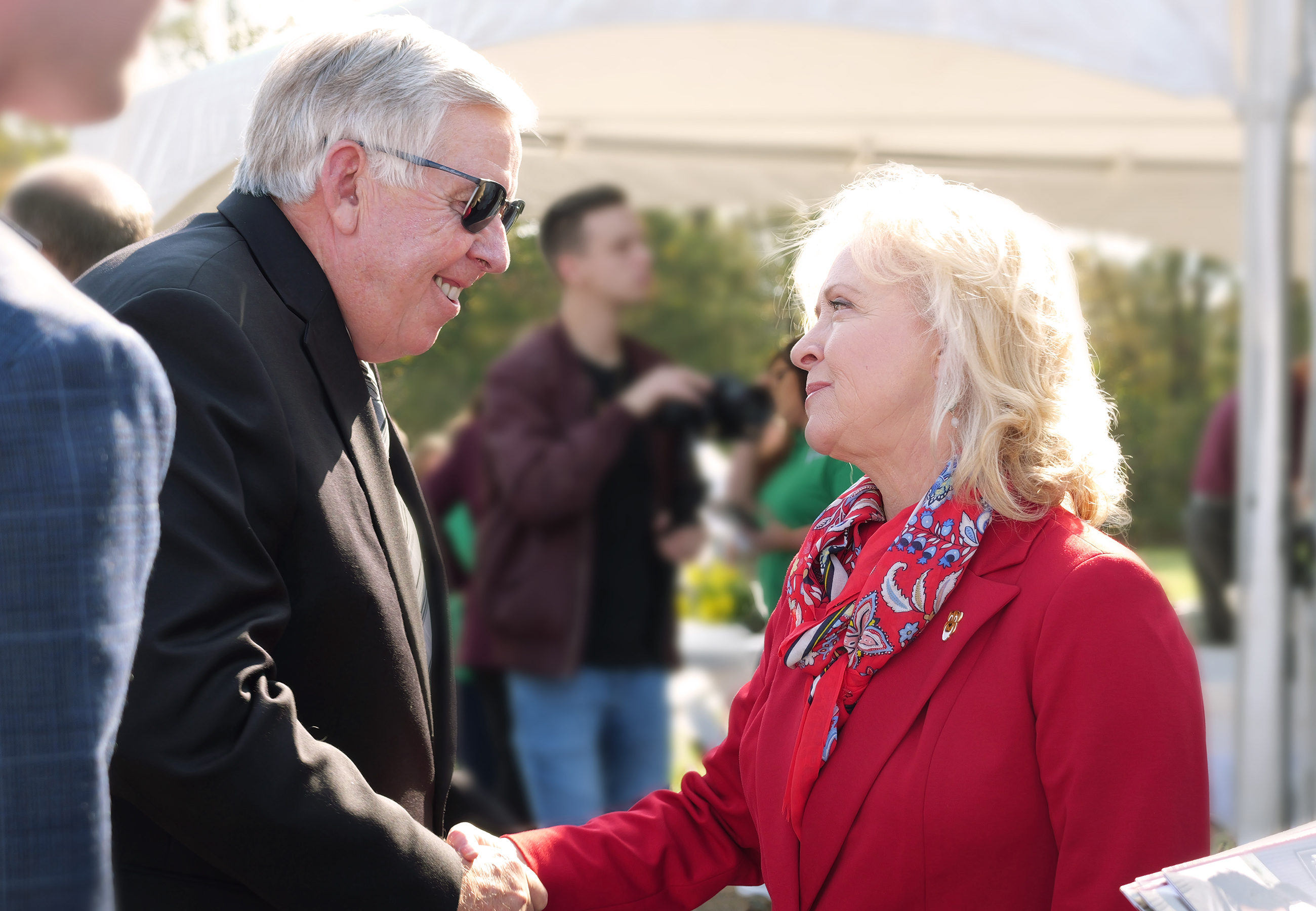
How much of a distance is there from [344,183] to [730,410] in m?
2.35

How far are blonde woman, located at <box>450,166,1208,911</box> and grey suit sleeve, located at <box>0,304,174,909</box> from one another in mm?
932

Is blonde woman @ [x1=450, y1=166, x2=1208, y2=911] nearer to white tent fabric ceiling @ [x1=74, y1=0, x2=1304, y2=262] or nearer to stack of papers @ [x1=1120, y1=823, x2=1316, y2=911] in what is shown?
stack of papers @ [x1=1120, y1=823, x2=1316, y2=911]

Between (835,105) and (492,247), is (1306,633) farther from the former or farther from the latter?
(492,247)

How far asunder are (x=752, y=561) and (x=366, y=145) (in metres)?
2.30

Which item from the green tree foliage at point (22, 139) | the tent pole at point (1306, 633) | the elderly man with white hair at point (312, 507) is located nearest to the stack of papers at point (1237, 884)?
the elderly man with white hair at point (312, 507)

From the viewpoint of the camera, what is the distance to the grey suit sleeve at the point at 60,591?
72 cm

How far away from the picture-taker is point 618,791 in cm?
367

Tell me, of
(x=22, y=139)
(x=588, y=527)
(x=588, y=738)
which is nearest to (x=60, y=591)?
(x=22, y=139)

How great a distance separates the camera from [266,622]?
1271 millimetres

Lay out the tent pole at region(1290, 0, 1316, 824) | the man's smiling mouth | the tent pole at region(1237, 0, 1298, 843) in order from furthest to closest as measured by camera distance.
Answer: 1. the tent pole at region(1237, 0, 1298, 843)
2. the tent pole at region(1290, 0, 1316, 824)
3. the man's smiling mouth

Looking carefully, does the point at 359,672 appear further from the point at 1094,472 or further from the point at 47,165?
the point at 47,165

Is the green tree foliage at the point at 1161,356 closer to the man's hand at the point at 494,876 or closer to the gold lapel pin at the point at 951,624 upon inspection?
the gold lapel pin at the point at 951,624

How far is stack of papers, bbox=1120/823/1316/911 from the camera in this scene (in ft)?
3.48

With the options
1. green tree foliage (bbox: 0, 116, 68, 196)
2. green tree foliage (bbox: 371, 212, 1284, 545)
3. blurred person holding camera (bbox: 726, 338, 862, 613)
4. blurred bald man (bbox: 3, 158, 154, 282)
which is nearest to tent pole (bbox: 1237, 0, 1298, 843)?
green tree foliage (bbox: 371, 212, 1284, 545)
